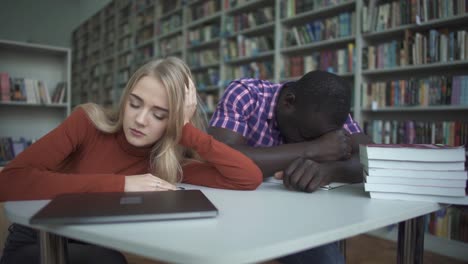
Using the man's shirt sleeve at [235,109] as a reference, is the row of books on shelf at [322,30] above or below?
above

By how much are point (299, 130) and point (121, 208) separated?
2.69 feet

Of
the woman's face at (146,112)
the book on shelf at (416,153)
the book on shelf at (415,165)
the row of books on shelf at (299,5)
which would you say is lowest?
the book on shelf at (415,165)

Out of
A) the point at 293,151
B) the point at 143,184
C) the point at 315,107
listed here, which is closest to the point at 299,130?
the point at 315,107

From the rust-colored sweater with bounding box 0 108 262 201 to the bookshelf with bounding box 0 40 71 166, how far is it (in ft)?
8.57

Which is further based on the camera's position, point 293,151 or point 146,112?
point 293,151

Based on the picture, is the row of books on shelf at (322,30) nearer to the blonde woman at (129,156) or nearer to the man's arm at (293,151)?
the man's arm at (293,151)

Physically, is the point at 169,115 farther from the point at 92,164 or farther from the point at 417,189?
the point at 417,189

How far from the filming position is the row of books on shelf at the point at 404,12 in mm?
2326

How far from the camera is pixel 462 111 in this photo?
8.22 feet

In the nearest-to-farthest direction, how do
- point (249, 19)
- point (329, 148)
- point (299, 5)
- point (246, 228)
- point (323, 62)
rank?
point (246, 228) → point (329, 148) → point (323, 62) → point (299, 5) → point (249, 19)

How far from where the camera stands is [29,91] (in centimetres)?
327

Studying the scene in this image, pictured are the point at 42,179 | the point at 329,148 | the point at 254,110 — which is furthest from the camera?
the point at 254,110

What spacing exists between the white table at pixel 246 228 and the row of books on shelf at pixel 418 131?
6.39ft

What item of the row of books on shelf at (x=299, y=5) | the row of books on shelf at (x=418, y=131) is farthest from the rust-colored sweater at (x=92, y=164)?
the row of books on shelf at (x=299, y=5)
